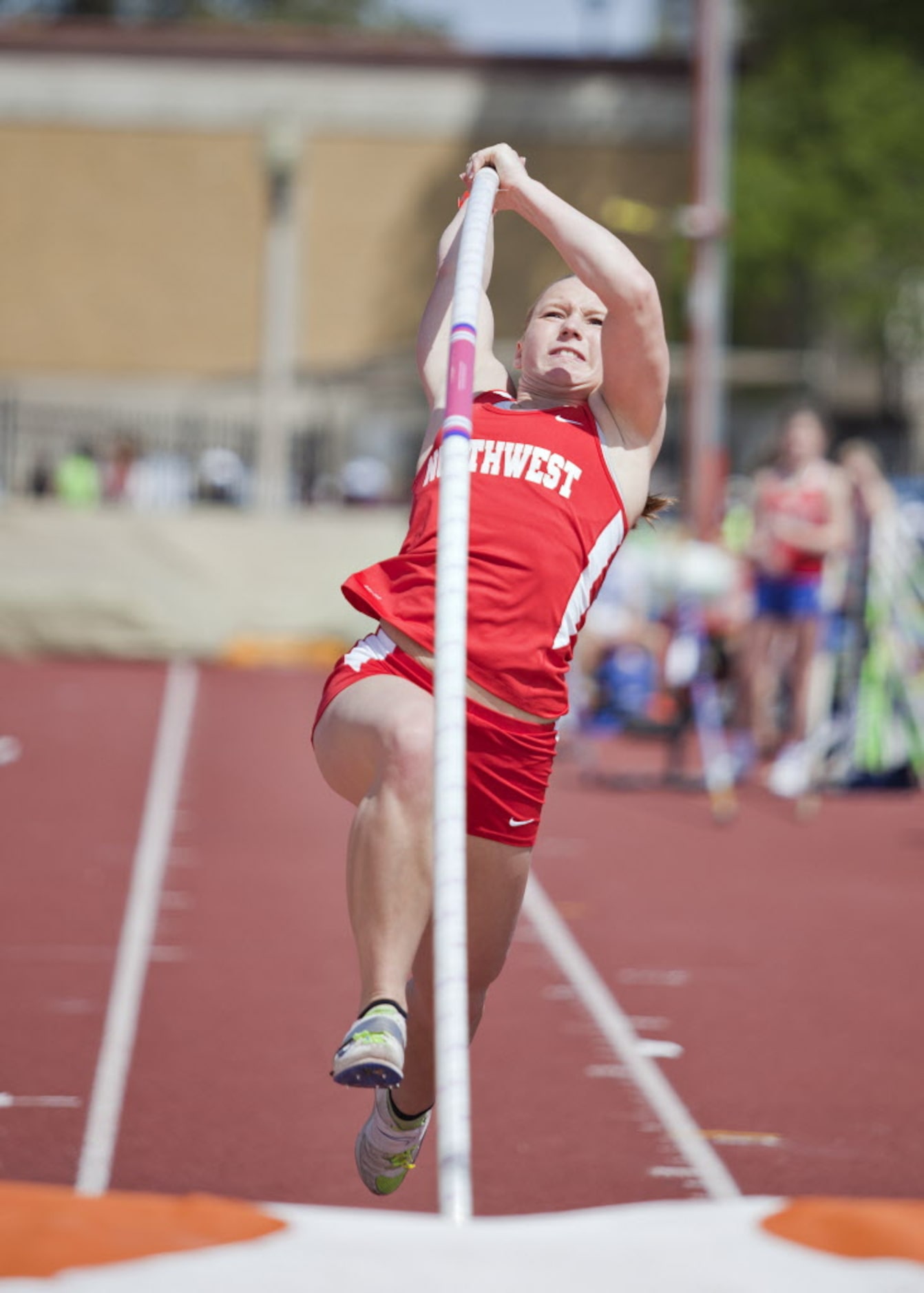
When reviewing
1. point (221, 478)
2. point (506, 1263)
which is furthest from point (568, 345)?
point (221, 478)

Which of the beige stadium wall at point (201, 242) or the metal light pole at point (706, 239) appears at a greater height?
the beige stadium wall at point (201, 242)

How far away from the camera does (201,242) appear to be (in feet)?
103

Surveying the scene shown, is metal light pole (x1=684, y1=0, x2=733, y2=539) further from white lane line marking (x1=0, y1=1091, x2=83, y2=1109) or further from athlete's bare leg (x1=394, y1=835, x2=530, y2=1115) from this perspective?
athlete's bare leg (x1=394, y1=835, x2=530, y2=1115)

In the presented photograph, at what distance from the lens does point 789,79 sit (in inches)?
1153

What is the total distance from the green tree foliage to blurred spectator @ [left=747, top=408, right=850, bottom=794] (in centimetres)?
1636

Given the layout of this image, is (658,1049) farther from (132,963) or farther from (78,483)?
(78,483)

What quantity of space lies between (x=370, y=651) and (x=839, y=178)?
85.0 feet

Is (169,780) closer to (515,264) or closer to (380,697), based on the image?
(380,697)

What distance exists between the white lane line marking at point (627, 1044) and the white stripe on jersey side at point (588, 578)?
1696mm

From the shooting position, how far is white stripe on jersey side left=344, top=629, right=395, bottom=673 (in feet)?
13.1

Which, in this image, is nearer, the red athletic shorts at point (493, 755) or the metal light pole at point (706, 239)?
the red athletic shorts at point (493, 755)

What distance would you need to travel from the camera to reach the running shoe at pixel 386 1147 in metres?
4.08

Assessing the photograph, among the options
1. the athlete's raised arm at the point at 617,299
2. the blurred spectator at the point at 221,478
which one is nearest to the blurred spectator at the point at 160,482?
the blurred spectator at the point at 221,478

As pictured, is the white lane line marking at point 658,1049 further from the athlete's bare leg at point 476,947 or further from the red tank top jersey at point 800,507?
the red tank top jersey at point 800,507
